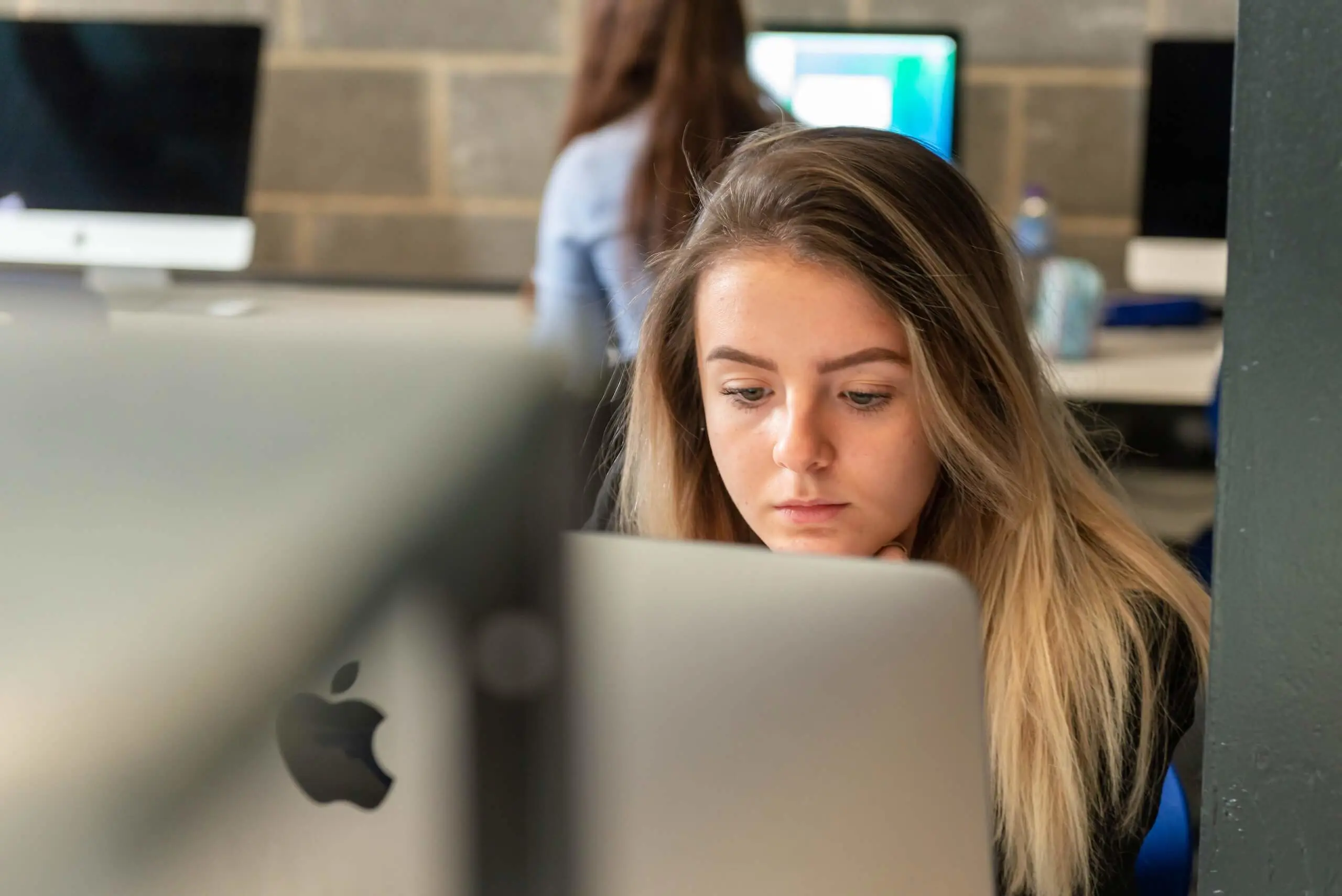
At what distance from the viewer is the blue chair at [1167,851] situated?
0.98 metres

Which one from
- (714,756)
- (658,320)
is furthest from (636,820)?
(658,320)

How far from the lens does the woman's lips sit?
851mm

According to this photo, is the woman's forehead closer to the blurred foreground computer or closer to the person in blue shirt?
the blurred foreground computer

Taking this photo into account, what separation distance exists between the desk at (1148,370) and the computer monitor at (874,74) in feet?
1.55

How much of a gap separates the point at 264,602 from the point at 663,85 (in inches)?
64.9

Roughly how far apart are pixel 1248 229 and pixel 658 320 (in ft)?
1.57

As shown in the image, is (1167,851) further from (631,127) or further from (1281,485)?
(631,127)

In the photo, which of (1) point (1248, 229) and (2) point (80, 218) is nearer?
(1) point (1248, 229)

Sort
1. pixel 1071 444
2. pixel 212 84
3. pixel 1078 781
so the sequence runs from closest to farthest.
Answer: pixel 1078 781 → pixel 1071 444 → pixel 212 84

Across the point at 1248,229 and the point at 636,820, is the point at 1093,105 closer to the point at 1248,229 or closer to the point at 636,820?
the point at 1248,229

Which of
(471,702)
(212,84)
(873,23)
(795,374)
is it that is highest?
(873,23)

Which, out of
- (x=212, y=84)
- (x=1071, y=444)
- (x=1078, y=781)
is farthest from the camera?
(x=212, y=84)

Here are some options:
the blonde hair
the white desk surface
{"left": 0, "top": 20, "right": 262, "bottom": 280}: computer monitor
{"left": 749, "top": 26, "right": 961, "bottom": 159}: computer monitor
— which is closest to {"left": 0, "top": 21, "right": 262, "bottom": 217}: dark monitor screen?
{"left": 0, "top": 20, "right": 262, "bottom": 280}: computer monitor

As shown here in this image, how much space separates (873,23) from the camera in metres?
2.70
